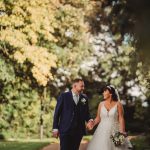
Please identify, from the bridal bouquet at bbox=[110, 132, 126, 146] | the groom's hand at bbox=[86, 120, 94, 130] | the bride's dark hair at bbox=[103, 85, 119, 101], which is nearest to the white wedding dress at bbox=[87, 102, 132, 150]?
the bride's dark hair at bbox=[103, 85, 119, 101]

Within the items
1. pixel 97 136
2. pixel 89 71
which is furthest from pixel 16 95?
pixel 97 136

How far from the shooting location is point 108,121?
31.3 feet

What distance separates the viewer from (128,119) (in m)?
33.2

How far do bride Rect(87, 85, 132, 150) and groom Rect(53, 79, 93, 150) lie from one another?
2.08 feet

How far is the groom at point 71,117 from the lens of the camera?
28.0ft

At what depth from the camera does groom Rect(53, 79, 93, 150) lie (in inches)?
336

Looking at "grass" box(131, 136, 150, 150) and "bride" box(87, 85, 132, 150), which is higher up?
"bride" box(87, 85, 132, 150)

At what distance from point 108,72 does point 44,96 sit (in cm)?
769

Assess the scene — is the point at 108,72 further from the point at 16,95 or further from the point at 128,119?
the point at 16,95

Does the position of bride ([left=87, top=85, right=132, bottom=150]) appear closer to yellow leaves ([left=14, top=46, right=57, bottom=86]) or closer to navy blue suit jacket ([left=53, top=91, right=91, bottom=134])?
navy blue suit jacket ([left=53, top=91, right=91, bottom=134])

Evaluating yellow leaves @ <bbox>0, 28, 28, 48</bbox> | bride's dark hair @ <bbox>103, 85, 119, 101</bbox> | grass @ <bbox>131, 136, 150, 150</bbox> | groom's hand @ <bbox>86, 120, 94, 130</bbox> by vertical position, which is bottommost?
grass @ <bbox>131, 136, 150, 150</bbox>

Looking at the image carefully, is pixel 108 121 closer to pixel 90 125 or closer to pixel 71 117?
pixel 90 125

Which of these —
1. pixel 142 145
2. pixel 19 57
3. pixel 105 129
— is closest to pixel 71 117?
pixel 105 129

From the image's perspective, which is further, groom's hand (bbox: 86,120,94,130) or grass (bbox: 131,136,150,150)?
grass (bbox: 131,136,150,150)
